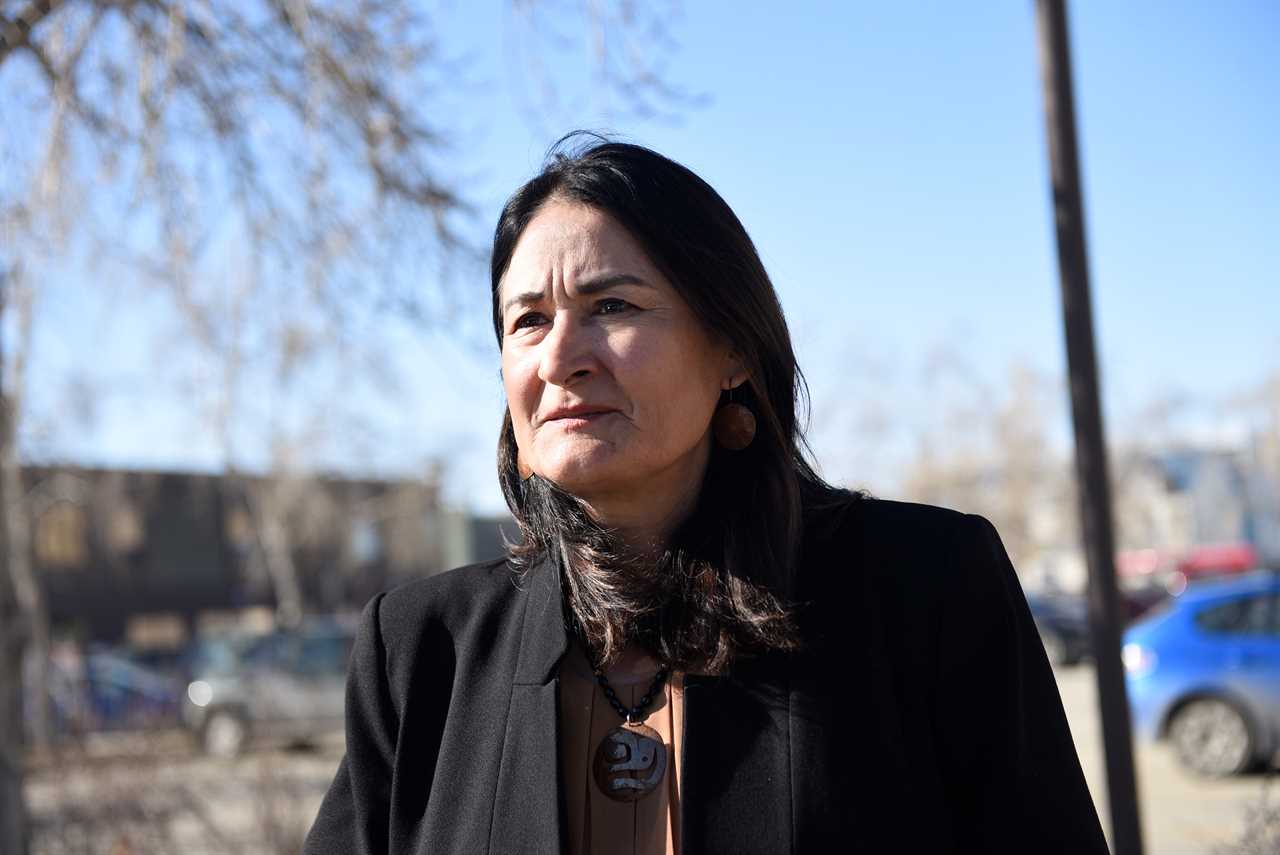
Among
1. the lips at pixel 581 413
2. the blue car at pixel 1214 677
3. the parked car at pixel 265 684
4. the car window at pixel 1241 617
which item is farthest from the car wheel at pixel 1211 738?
the parked car at pixel 265 684

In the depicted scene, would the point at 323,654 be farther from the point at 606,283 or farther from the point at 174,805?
the point at 606,283

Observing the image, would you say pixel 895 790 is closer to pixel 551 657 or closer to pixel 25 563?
pixel 551 657

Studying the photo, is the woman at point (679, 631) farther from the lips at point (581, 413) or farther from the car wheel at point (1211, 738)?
the car wheel at point (1211, 738)

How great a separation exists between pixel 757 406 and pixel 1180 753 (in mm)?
9471

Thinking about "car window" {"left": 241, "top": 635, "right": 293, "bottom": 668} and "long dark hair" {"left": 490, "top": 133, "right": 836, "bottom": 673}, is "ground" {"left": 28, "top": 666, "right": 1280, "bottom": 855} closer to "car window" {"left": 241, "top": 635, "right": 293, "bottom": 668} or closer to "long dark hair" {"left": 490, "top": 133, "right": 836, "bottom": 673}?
"long dark hair" {"left": 490, "top": 133, "right": 836, "bottom": 673}

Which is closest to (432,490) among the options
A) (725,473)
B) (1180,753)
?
(1180,753)

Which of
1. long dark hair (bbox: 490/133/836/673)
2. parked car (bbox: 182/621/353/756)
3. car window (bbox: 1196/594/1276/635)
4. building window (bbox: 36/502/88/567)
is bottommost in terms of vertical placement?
parked car (bbox: 182/621/353/756)

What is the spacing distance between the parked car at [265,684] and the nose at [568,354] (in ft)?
48.1

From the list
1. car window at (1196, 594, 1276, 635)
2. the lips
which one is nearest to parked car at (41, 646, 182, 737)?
the lips

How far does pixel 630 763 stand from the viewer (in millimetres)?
1787

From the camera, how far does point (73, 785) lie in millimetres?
6652

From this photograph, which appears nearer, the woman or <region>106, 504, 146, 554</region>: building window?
the woman

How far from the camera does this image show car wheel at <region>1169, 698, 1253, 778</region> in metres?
9.80

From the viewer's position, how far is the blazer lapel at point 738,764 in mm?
1666
